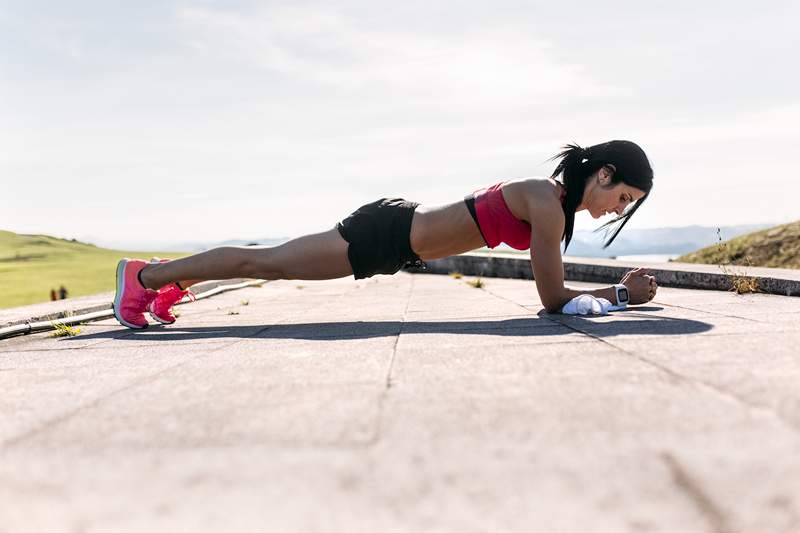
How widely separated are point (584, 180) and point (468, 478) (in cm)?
308

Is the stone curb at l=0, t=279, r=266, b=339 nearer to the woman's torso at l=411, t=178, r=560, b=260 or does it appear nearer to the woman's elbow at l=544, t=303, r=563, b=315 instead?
the woman's torso at l=411, t=178, r=560, b=260

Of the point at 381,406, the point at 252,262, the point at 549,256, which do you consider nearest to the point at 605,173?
the point at 549,256

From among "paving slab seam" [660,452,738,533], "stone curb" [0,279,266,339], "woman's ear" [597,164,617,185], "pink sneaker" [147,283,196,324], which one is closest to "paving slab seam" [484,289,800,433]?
"paving slab seam" [660,452,738,533]

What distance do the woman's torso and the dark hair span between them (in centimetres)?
12

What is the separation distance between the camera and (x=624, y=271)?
23.9ft

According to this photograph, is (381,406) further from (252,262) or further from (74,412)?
(252,262)

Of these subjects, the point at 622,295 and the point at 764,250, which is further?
the point at 764,250

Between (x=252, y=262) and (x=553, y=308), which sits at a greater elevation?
(x=252, y=262)

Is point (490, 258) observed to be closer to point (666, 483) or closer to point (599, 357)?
point (599, 357)

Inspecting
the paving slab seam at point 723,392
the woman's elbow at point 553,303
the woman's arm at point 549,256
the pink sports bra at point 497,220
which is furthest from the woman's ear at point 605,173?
the paving slab seam at point 723,392

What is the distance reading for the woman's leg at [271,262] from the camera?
4.08 metres

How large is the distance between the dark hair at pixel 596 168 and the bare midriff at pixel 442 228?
1.96 feet

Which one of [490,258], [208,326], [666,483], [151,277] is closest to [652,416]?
[666,483]

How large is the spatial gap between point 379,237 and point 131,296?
166 cm
